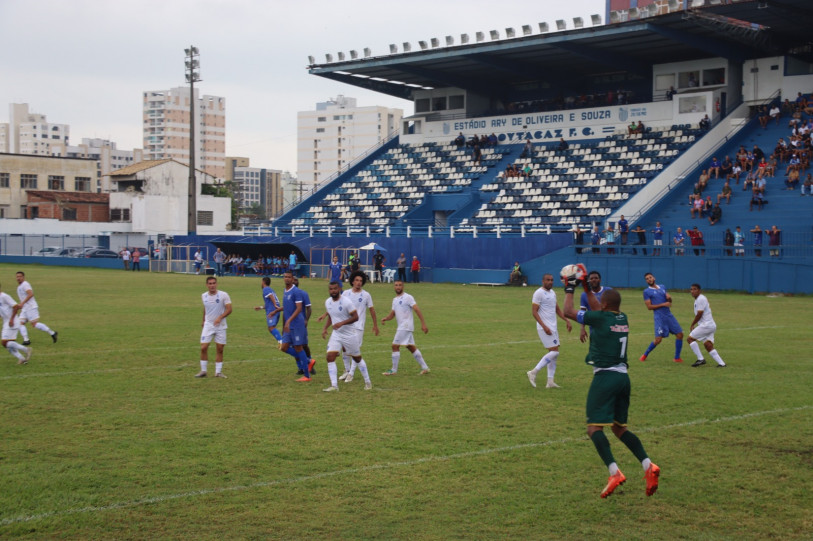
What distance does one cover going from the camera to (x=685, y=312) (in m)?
30.7

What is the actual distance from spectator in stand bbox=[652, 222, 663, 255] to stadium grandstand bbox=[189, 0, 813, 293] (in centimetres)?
22

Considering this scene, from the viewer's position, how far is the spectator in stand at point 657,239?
4250cm

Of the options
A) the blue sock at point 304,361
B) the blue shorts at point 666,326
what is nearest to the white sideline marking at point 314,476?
the blue shorts at point 666,326

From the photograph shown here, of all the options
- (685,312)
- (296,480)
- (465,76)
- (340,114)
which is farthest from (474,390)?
(340,114)

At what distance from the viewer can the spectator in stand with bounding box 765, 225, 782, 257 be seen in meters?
38.9

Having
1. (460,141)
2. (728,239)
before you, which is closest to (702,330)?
(728,239)

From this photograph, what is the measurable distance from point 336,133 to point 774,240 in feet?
513

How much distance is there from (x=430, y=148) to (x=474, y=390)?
5252cm

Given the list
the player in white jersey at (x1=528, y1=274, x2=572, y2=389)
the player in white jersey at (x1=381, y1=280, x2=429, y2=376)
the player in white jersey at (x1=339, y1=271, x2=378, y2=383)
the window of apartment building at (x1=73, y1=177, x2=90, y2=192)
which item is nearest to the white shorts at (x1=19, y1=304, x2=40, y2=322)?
the player in white jersey at (x1=339, y1=271, x2=378, y2=383)

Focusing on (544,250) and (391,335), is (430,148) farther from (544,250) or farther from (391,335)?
(391,335)

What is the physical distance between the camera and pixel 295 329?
16141mm

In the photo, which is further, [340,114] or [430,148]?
[340,114]

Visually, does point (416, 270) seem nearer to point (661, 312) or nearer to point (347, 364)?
point (661, 312)

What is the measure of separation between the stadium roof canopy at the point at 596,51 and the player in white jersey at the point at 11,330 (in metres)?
39.1
